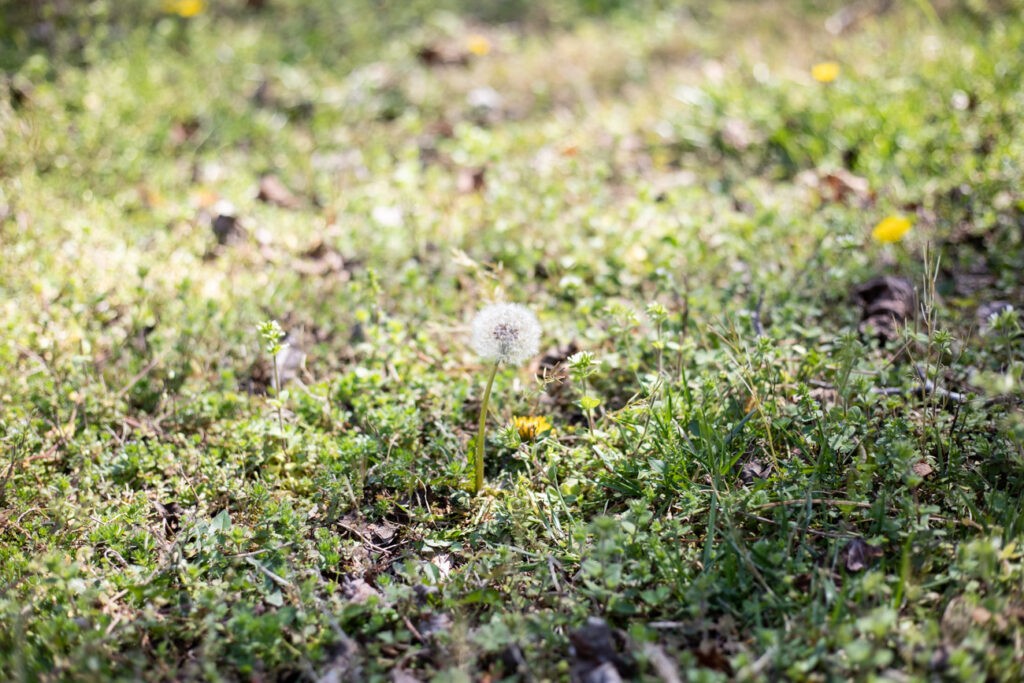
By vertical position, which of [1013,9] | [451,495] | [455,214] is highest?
[1013,9]

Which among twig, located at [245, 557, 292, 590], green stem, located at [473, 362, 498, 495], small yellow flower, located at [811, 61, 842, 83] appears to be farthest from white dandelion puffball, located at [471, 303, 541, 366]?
small yellow flower, located at [811, 61, 842, 83]

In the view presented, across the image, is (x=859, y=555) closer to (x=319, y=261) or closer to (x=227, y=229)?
(x=319, y=261)

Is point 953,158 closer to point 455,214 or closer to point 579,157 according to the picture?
point 579,157

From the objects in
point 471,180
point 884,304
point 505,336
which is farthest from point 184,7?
point 884,304

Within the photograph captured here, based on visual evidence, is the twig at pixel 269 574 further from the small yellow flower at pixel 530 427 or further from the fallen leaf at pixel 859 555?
the fallen leaf at pixel 859 555

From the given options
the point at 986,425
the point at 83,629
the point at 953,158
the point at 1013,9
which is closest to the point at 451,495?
the point at 83,629

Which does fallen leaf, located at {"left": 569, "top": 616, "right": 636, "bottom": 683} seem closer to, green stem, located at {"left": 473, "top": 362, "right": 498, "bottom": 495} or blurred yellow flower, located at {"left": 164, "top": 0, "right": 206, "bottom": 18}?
green stem, located at {"left": 473, "top": 362, "right": 498, "bottom": 495}
